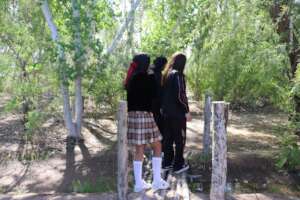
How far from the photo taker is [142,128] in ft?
18.4

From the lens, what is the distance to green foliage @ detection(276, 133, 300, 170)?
685cm

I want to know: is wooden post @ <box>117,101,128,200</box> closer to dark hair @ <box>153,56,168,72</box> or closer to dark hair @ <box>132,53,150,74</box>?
dark hair @ <box>132,53,150,74</box>

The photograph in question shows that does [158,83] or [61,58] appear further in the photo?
[61,58]

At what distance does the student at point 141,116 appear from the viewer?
18.0 feet

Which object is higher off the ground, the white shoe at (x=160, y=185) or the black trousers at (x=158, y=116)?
the black trousers at (x=158, y=116)

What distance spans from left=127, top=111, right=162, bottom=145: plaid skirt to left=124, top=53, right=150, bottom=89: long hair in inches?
16.0

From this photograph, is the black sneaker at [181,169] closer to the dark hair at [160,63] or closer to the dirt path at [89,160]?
the dirt path at [89,160]

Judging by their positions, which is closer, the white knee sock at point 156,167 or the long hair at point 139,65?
the long hair at point 139,65

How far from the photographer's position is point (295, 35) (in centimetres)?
841

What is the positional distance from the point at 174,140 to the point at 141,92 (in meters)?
1.19

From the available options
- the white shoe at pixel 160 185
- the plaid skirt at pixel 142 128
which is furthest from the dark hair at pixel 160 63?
Answer: the white shoe at pixel 160 185

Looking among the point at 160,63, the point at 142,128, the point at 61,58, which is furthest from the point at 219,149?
the point at 61,58

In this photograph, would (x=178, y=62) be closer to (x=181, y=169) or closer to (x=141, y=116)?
(x=141, y=116)

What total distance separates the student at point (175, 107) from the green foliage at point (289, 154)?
4.98ft
